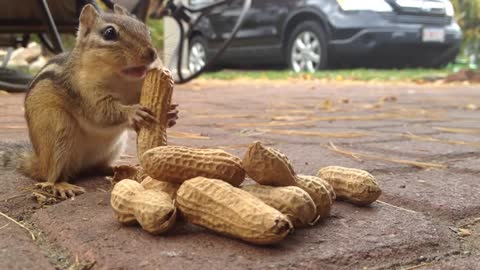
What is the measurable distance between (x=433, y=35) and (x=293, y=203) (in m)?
10.7

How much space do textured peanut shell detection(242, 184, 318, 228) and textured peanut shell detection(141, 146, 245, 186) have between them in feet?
0.25

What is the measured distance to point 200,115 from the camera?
3.73 metres

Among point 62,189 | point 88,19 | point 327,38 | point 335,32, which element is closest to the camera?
point 62,189

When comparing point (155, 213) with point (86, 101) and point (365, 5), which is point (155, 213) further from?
point (365, 5)

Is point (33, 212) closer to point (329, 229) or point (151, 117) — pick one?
point (151, 117)

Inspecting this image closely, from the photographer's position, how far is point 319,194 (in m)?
1.42

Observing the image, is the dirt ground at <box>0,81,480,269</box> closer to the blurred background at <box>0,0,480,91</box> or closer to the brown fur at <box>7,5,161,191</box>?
the brown fur at <box>7,5,161,191</box>

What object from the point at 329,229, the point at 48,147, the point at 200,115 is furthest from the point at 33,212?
the point at 200,115

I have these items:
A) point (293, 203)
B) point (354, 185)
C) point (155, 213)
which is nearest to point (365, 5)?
point (354, 185)

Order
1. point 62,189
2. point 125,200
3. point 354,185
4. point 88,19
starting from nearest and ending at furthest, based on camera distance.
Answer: point 125,200 < point 354,185 < point 62,189 < point 88,19

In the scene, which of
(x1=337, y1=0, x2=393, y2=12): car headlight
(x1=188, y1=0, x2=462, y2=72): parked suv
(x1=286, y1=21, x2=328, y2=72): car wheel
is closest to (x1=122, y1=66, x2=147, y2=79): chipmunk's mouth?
(x1=188, y1=0, x2=462, y2=72): parked suv

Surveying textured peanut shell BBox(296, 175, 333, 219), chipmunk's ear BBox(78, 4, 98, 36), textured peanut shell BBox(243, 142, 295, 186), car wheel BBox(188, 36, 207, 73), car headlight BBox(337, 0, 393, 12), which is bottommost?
car wheel BBox(188, 36, 207, 73)

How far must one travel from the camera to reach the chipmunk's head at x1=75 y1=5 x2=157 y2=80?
6.34ft

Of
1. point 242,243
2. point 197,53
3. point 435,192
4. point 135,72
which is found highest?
point 135,72
